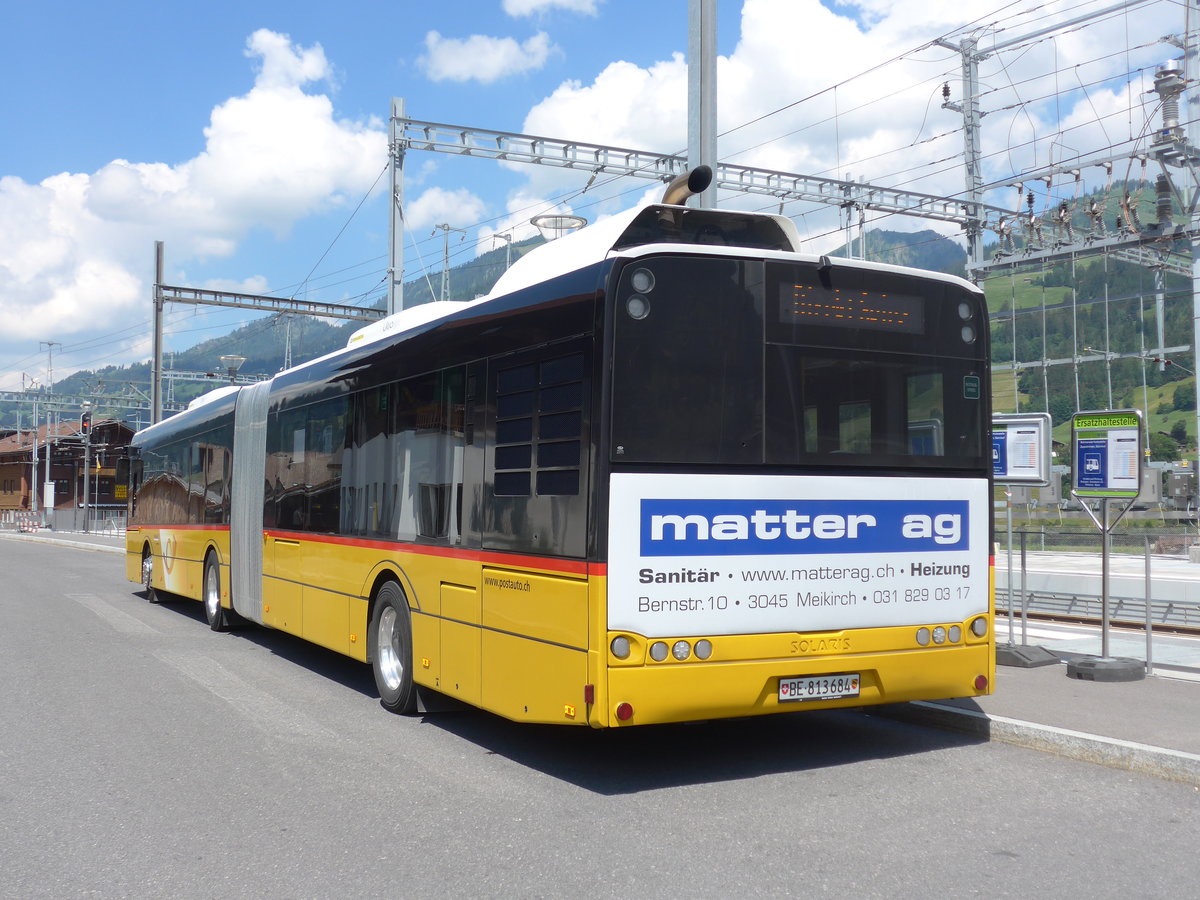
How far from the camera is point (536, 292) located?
6992 mm

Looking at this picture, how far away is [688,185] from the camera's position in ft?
25.7

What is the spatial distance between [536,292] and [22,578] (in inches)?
850

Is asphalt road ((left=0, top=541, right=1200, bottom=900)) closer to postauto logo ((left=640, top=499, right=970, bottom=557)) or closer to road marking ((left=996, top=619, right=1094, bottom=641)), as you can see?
postauto logo ((left=640, top=499, right=970, bottom=557))

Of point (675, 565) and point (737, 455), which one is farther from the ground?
point (737, 455)

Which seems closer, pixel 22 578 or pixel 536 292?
pixel 536 292

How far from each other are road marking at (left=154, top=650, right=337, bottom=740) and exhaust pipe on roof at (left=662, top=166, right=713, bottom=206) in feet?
14.1

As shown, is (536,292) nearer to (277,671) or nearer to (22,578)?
(277,671)

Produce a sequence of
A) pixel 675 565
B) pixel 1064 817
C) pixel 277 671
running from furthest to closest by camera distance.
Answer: pixel 277 671 → pixel 675 565 → pixel 1064 817

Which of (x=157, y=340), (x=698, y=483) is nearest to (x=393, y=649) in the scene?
(x=698, y=483)

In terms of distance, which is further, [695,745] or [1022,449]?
[1022,449]

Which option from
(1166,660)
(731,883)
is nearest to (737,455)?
(731,883)

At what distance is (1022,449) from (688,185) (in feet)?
16.4

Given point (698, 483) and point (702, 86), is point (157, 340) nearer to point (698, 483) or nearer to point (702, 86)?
point (702, 86)

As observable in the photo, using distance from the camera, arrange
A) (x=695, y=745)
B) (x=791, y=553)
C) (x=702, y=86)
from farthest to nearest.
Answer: (x=702, y=86)
(x=695, y=745)
(x=791, y=553)
